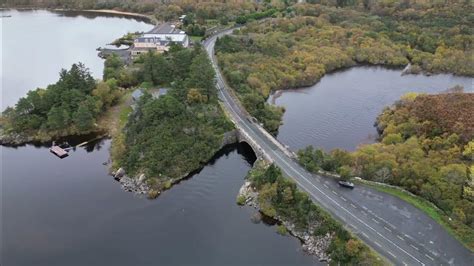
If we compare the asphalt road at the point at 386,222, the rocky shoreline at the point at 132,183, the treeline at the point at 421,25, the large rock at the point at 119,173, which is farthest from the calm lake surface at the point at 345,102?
the large rock at the point at 119,173

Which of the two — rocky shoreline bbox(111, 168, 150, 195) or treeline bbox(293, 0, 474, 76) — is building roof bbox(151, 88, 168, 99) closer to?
rocky shoreline bbox(111, 168, 150, 195)

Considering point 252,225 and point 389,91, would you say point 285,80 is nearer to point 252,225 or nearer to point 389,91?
point 389,91

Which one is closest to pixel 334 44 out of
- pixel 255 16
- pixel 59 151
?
pixel 255 16

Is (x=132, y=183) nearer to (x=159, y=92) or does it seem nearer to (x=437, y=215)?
(x=159, y=92)

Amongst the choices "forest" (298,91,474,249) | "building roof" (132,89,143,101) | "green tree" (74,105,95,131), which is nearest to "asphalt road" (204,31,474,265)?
"forest" (298,91,474,249)

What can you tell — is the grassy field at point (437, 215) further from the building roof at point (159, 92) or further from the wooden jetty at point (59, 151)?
the wooden jetty at point (59, 151)

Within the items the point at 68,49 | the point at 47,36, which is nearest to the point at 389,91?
the point at 68,49

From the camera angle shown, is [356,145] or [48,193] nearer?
[48,193]

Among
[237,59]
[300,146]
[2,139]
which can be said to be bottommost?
[2,139]
